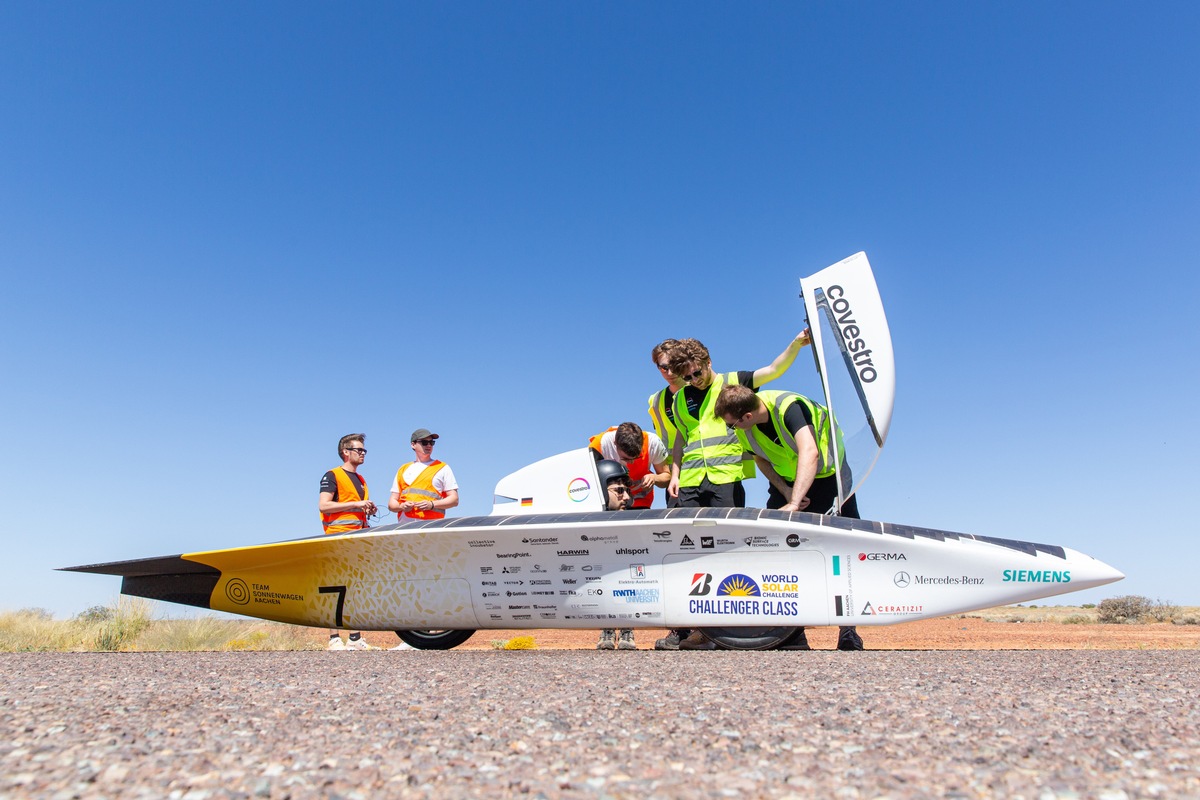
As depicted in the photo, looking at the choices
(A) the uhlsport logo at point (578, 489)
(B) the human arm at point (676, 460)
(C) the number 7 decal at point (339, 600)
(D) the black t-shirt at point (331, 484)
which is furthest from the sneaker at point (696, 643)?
(D) the black t-shirt at point (331, 484)

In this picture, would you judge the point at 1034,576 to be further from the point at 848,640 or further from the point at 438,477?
the point at 438,477

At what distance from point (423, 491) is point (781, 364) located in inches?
142

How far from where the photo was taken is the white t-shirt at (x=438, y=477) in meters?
7.55

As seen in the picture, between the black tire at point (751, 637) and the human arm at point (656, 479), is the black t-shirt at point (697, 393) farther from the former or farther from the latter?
the black tire at point (751, 637)

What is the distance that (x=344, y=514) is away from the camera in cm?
730

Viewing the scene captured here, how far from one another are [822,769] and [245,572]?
19.1ft

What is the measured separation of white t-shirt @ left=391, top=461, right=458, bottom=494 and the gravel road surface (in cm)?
404

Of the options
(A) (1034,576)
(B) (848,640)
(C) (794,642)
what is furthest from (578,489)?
(A) (1034,576)

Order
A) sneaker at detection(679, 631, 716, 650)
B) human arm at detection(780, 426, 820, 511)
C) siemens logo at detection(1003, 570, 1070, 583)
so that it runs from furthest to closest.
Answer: sneaker at detection(679, 631, 716, 650), human arm at detection(780, 426, 820, 511), siemens logo at detection(1003, 570, 1070, 583)

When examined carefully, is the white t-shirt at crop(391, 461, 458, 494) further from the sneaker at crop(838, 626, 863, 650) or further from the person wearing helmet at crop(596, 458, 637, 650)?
the sneaker at crop(838, 626, 863, 650)

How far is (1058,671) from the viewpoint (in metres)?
3.62

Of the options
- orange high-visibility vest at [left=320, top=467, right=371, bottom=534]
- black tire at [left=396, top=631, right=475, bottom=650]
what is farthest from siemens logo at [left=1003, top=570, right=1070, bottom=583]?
orange high-visibility vest at [left=320, top=467, right=371, bottom=534]

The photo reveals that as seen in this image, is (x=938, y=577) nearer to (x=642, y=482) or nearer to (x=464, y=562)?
(x=642, y=482)

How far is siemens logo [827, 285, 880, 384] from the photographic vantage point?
6008 millimetres
